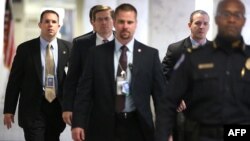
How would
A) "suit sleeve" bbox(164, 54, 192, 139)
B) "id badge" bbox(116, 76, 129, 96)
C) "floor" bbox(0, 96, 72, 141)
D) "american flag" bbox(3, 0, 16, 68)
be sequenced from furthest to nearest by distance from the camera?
"floor" bbox(0, 96, 72, 141) < "american flag" bbox(3, 0, 16, 68) < "id badge" bbox(116, 76, 129, 96) < "suit sleeve" bbox(164, 54, 192, 139)

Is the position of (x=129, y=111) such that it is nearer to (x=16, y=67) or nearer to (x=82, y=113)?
(x=82, y=113)

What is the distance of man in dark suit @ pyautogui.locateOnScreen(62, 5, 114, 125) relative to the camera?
4008 mm

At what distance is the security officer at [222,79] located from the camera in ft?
8.47

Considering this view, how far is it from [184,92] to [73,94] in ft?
4.92

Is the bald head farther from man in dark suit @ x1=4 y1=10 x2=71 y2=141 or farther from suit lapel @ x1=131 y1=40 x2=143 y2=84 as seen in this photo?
man in dark suit @ x1=4 y1=10 x2=71 y2=141

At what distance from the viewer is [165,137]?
2.75 m

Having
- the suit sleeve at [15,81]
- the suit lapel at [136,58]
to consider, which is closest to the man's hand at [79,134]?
the suit lapel at [136,58]

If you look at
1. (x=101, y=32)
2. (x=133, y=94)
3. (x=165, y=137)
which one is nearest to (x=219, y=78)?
(x=165, y=137)

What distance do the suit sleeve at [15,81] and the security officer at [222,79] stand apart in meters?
2.17

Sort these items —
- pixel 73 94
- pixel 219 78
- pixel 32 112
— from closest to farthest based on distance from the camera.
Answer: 1. pixel 219 78
2. pixel 73 94
3. pixel 32 112

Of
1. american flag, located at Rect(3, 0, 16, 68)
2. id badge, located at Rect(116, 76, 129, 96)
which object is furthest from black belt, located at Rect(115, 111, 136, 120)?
american flag, located at Rect(3, 0, 16, 68)

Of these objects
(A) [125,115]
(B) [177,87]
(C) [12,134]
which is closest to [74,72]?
(A) [125,115]

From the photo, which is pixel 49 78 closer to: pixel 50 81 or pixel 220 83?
pixel 50 81

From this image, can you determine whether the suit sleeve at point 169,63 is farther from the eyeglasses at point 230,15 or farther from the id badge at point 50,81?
the eyeglasses at point 230,15
